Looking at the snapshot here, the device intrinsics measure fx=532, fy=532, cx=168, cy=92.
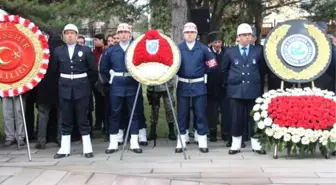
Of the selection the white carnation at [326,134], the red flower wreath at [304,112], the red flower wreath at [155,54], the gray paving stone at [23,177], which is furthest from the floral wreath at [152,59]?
the white carnation at [326,134]

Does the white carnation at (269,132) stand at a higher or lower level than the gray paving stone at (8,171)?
higher

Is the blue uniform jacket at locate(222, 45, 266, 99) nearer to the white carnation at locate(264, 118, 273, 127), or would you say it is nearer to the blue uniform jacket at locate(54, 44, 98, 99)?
the white carnation at locate(264, 118, 273, 127)

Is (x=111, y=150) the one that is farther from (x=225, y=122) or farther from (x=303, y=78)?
(x=303, y=78)

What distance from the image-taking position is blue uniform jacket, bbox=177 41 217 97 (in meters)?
7.64

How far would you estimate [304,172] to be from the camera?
632 centimetres

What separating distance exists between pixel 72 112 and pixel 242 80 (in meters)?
2.45

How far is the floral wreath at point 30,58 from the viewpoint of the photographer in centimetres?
724

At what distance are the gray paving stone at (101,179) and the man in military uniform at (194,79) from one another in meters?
1.77

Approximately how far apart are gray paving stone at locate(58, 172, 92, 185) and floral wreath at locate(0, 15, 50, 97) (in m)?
1.64

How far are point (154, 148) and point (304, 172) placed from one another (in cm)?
258

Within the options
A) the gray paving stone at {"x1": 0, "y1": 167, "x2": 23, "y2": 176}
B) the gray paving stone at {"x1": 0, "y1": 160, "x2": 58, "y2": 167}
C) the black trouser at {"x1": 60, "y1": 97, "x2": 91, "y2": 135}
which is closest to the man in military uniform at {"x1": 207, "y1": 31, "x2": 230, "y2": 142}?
the black trouser at {"x1": 60, "y1": 97, "x2": 91, "y2": 135}

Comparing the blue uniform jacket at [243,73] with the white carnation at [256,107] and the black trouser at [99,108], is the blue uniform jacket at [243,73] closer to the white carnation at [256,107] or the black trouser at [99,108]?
the white carnation at [256,107]

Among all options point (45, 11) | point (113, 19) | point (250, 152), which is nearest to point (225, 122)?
point (250, 152)

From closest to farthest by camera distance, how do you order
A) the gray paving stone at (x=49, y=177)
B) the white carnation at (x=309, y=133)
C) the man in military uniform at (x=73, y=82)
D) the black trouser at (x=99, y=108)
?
the gray paving stone at (x=49, y=177) < the white carnation at (x=309, y=133) < the man in military uniform at (x=73, y=82) < the black trouser at (x=99, y=108)
